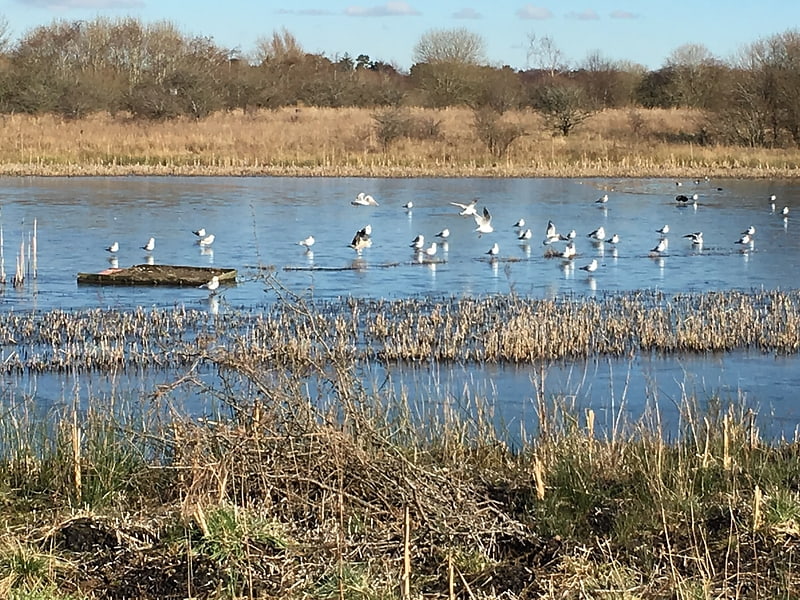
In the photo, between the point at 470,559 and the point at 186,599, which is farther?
the point at 470,559

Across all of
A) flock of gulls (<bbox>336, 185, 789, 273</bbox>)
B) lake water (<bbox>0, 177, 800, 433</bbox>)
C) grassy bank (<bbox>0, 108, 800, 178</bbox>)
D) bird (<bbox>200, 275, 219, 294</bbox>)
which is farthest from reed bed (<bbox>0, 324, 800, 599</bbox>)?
grassy bank (<bbox>0, 108, 800, 178</bbox>)

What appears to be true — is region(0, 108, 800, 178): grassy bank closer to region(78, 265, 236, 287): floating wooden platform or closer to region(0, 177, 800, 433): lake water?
region(0, 177, 800, 433): lake water

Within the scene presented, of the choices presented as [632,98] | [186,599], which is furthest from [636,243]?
[632,98]

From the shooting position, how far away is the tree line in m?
42.5

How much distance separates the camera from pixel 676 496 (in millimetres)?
5578

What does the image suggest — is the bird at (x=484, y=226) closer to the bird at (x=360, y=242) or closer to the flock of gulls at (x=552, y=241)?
the flock of gulls at (x=552, y=241)

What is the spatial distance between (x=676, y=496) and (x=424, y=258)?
46.0ft

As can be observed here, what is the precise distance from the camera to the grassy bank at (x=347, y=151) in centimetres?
3716

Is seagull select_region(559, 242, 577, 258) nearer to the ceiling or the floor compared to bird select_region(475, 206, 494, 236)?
nearer to the floor

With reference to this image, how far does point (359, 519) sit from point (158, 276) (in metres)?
11.2

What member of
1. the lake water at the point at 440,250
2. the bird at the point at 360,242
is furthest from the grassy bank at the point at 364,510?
the bird at the point at 360,242

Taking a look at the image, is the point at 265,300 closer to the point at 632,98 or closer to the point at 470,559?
the point at 470,559

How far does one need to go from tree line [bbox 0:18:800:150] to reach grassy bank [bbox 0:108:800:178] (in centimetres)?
125

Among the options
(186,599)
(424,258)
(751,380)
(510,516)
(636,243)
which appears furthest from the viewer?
(636,243)
